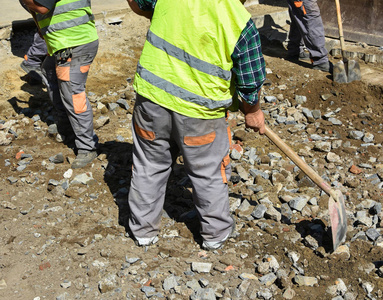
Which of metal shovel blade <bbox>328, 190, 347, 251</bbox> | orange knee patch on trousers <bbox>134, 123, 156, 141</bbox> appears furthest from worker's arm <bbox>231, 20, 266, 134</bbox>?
metal shovel blade <bbox>328, 190, 347, 251</bbox>

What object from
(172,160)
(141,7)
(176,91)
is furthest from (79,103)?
(176,91)

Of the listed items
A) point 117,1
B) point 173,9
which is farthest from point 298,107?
point 117,1

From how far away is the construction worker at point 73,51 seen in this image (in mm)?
4188

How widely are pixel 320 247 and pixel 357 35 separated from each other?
209 inches

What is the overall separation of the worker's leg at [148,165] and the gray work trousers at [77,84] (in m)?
1.31

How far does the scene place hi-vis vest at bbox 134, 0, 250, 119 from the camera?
2.79 metres

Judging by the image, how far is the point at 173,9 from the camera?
2.85 m

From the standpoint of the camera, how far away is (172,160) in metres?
3.54

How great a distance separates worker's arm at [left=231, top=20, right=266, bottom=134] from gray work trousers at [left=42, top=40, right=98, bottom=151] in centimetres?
191

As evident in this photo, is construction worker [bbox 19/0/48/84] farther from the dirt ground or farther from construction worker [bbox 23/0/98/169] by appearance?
construction worker [bbox 23/0/98/169]

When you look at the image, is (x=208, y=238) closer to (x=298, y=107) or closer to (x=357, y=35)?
(x=298, y=107)

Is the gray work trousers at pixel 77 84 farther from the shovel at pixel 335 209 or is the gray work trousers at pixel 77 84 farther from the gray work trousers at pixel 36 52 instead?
the shovel at pixel 335 209

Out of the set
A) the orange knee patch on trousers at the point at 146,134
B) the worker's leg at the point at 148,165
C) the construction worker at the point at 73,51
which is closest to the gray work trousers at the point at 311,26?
the construction worker at the point at 73,51

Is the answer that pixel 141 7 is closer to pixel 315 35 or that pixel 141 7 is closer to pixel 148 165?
pixel 148 165
